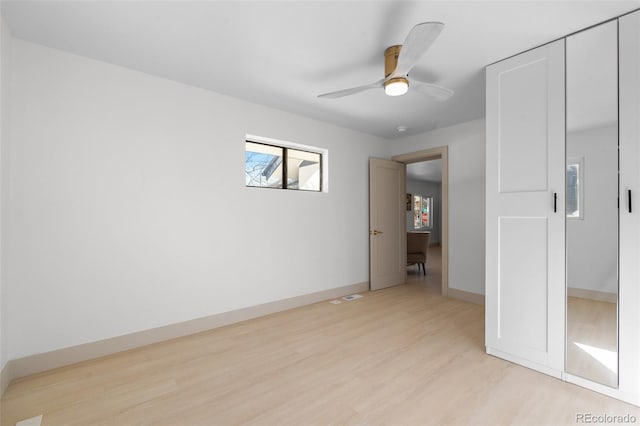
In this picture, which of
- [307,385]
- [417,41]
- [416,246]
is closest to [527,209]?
[417,41]

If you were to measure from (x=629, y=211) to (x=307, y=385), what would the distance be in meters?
2.45

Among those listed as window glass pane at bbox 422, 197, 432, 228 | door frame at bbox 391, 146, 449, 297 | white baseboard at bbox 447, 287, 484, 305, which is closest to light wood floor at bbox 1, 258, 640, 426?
white baseboard at bbox 447, 287, 484, 305

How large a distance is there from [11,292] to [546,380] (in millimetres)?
4061

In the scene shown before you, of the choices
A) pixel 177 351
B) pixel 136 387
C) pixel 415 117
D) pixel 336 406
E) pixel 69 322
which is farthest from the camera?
pixel 415 117

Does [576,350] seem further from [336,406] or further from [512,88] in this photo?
[512,88]

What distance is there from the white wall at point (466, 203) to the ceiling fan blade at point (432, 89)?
6.21 feet

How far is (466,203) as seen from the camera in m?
4.21

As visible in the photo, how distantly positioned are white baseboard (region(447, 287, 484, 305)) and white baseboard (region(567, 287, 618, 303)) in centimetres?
200

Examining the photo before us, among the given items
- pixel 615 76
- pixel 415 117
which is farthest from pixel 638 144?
pixel 415 117

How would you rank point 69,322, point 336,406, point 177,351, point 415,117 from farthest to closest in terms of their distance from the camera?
point 415,117, point 177,351, point 69,322, point 336,406

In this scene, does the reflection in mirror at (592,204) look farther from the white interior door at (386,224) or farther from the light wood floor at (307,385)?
the white interior door at (386,224)

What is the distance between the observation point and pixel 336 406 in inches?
71.1

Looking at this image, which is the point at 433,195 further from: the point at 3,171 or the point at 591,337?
the point at 3,171

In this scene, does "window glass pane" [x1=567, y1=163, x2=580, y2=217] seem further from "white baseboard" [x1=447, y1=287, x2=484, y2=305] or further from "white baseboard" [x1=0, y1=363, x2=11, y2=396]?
"white baseboard" [x1=0, y1=363, x2=11, y2=396]
